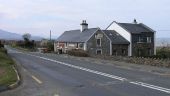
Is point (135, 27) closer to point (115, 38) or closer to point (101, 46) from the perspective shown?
point (115, 38)

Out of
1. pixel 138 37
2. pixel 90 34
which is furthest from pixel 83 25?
pixel 138 37

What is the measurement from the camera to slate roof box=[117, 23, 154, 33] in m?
69.8

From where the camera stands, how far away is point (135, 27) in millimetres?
71875

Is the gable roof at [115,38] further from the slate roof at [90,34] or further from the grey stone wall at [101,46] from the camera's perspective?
the grey stone wall at [101,46]

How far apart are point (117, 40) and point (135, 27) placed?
5.95m

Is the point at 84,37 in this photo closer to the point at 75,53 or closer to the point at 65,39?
the point at 65,39

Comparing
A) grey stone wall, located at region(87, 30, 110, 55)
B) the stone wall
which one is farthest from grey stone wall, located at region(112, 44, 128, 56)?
the stone wall

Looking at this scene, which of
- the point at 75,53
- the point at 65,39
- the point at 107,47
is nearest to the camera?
the point at 75,53

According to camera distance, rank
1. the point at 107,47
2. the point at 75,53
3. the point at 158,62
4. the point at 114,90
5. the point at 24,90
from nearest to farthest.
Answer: the point at 114,90 → the point at 24,90 → the point at 158,62 → the point at 75,53 → the point at 107,47

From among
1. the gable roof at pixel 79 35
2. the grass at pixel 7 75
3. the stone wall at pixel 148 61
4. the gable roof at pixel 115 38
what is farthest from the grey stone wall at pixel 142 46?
the grass at pixel 7 75

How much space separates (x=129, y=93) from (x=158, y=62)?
44.2 feet

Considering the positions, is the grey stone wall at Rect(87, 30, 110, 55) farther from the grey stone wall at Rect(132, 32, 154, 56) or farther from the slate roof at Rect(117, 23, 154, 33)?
the grey stone wall at Rect(132, 32, 154, 56)

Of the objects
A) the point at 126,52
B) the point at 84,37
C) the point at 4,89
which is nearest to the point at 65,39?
the point at 84,37

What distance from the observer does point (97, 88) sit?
1532 cm
